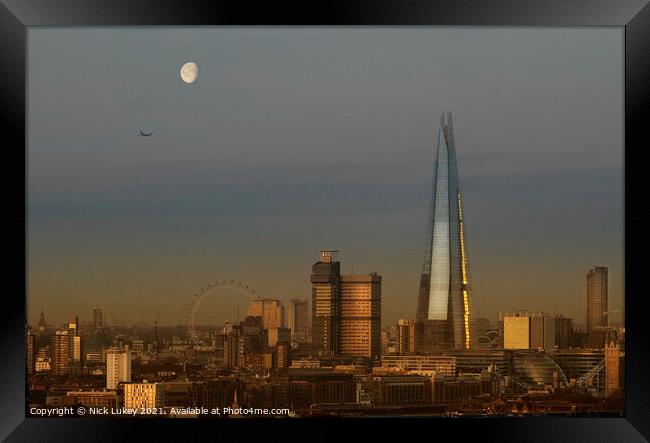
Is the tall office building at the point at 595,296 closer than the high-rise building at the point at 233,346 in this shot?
Yes

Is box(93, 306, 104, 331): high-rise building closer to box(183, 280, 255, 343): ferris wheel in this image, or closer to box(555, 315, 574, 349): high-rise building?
box(183, 280, 255, 343): ferris wheel

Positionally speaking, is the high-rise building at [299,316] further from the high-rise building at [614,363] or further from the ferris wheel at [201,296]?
the high-rise building at [614,363]

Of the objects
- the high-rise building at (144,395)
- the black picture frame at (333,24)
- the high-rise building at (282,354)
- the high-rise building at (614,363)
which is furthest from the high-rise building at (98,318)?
the black picture frame at (333,24)

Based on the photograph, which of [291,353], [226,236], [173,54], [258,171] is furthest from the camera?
[173,54]

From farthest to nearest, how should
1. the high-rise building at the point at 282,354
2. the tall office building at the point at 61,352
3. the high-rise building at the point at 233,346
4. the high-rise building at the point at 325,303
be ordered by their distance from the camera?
the high-rise building at the point at 325,303, the high-rise building at the point at 282,354, the high-rise building at the point at 233,346, the tall office building at the point at 61,352

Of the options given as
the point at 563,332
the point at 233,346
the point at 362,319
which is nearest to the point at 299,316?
the point at 362,319

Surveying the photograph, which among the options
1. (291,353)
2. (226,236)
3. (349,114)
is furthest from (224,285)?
(349,114)

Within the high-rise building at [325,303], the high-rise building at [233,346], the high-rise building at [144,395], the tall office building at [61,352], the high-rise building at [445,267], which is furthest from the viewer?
the high-rise building at [445,267]

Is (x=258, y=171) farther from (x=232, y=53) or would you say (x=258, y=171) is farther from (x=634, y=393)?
(x=634, y=393)
